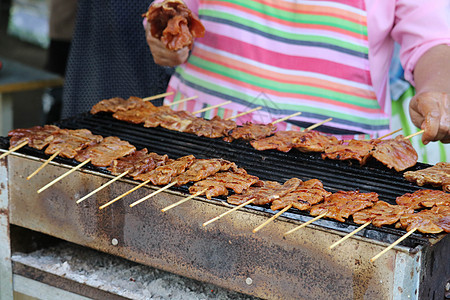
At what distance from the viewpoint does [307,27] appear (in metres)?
4.12

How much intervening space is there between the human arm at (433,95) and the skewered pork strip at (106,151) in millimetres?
1771

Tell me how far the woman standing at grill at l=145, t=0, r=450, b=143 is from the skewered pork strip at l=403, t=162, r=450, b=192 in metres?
0.89

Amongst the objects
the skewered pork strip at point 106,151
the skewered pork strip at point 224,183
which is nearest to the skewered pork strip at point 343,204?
the skewered pork strip at point 224,183

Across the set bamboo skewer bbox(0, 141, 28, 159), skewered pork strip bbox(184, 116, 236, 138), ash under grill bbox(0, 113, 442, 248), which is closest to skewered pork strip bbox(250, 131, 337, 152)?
ash under grill bbox(0, 113, 442, 248)

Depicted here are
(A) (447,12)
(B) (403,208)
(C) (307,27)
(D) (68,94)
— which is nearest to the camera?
(B) (403,208)

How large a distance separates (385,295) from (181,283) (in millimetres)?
1288

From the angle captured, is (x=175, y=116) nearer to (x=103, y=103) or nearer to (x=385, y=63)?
(x=103, y=103)

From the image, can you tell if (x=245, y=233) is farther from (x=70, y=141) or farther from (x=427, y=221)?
(x=70, y=141)

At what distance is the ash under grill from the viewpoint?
2926 millimetres

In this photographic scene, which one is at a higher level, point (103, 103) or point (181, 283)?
point (103, 103)

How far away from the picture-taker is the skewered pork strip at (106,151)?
9.89 ft

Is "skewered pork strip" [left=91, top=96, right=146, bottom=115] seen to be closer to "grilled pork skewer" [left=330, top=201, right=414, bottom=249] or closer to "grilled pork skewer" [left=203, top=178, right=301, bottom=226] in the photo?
"grilled pork skewer" [left=203, top=178, right=301, bottom=226]

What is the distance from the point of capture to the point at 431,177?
2.96 metres

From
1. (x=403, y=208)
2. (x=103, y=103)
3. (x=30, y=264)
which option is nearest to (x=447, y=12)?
(x=403, y=208)
